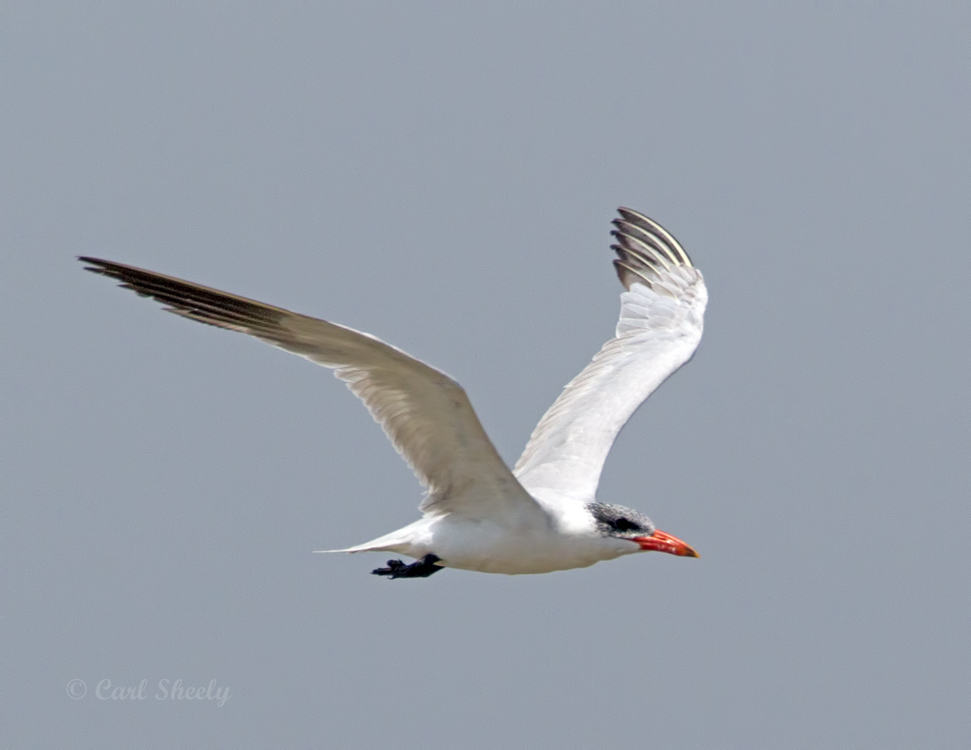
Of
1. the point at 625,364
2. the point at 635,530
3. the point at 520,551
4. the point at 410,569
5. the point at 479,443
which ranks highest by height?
the point at 625,364

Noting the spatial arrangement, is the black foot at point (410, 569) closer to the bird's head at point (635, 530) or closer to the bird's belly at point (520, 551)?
the bird's belly at point (520, 551)

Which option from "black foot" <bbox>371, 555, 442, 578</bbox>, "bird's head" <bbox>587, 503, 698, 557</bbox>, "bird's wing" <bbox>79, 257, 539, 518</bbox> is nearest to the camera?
"bird's wing" <bbox>79, 257, 539, 518</bbox>

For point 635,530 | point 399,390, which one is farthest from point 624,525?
point 399,390

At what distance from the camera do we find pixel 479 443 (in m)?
10.9

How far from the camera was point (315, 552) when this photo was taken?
11.0 metres

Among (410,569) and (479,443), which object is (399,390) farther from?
(410,569)

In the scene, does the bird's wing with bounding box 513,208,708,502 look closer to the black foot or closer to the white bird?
the white bird

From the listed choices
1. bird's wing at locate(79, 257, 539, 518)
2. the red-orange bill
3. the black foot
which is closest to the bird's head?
the red-orange bill

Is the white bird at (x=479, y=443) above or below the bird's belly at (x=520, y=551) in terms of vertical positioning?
above

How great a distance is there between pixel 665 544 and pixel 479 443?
6.08 feet

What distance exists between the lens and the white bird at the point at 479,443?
10.2 meters

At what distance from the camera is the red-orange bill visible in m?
11.7

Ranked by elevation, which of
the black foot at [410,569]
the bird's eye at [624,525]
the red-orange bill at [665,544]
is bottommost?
the black foot at [410,569]

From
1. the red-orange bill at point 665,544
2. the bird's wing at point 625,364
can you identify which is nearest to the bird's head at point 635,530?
the red-orange bill at point 665,544
